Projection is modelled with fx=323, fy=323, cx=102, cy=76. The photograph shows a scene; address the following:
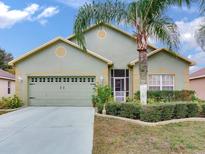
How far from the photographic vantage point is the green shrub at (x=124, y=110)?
53.4 feet

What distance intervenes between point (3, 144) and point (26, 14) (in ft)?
51.7

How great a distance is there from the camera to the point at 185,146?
11172 millimetres

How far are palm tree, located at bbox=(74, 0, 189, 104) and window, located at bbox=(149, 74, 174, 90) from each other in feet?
21.5

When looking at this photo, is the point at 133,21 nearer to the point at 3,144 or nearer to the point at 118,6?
the point at 118,6

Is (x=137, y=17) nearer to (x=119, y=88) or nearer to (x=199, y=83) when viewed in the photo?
(x=119, y=88)

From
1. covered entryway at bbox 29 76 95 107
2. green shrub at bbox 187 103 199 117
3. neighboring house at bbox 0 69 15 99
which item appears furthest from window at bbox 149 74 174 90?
neighboring house at bbox 0 69 15 99

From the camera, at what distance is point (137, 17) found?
17.0 m

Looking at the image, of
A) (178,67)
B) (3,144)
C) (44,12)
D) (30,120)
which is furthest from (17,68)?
(3,144)

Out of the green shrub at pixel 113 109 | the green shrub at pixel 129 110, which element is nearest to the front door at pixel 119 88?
the green shrub at pixel 113 109

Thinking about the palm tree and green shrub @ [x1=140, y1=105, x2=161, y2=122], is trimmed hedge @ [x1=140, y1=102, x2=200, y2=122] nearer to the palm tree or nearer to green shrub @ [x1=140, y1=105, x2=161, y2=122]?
green shrub @ [x1=140, y1=105, x2=161, y2=122]

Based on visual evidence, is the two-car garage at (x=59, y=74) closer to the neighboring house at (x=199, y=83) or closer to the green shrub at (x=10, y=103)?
the green shrub at (x=10, y=103)

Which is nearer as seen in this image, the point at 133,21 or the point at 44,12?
the point at 133,21

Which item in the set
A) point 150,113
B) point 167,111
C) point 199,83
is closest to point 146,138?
point 150,113

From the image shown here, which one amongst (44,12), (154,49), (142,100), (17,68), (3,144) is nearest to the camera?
(3,144)
